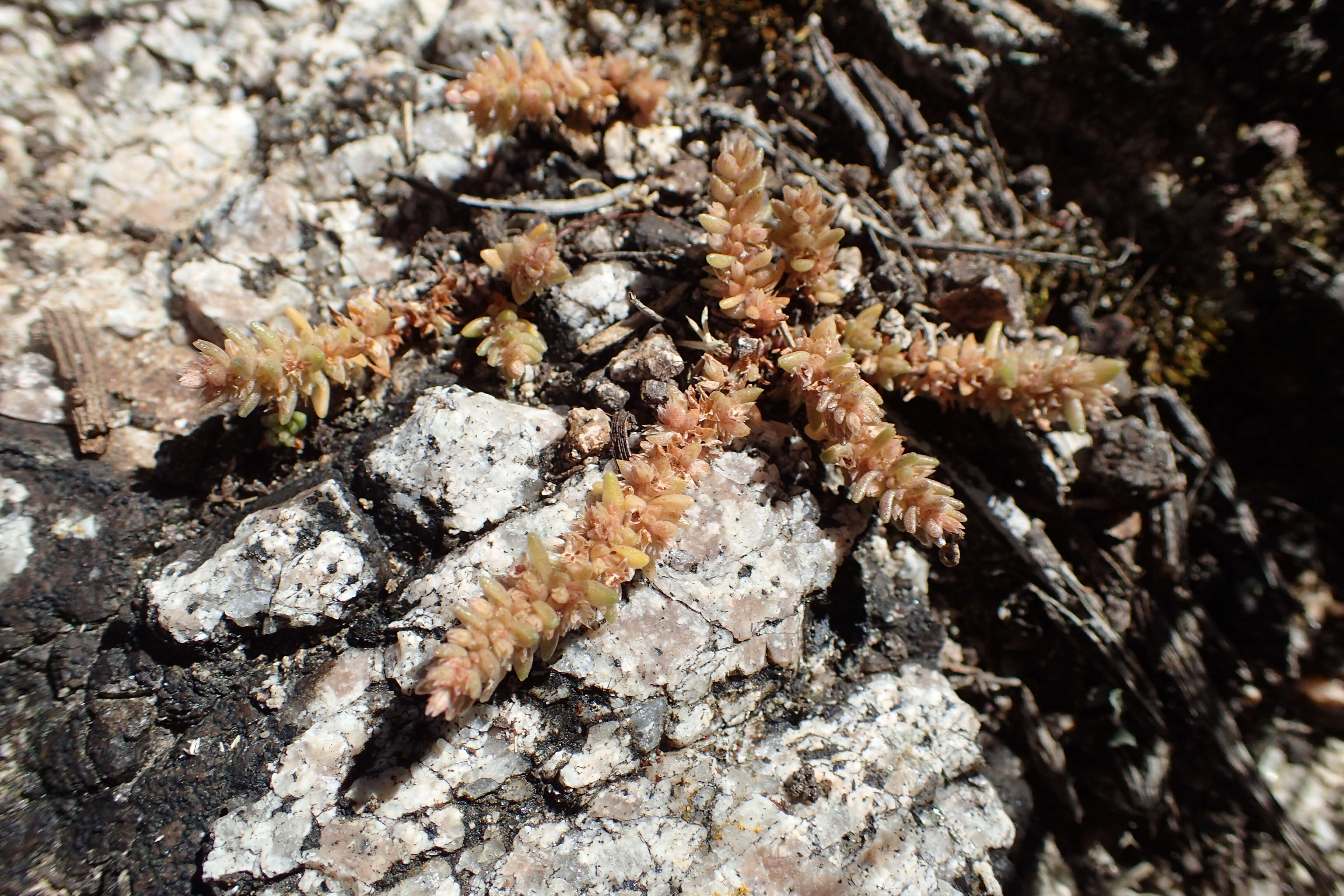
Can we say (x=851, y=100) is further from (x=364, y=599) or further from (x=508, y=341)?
(x=364, y=599)

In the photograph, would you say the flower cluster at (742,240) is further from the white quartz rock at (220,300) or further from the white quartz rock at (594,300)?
the white quartz rock at (220,300)

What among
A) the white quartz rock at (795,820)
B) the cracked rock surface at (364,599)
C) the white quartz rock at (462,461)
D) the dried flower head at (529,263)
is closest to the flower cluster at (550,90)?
the cracked rock surface at (364,599)

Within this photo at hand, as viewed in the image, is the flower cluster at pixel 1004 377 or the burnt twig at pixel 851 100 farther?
the burnt twig at pixel 851 100

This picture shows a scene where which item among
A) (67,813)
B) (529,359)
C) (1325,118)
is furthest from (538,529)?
(1325,118)

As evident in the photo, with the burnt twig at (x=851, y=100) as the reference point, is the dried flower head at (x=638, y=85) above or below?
Result: below

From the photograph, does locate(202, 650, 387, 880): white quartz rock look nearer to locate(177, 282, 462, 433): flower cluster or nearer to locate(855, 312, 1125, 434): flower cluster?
locate(177, 282, 462, 433): flower cluster
